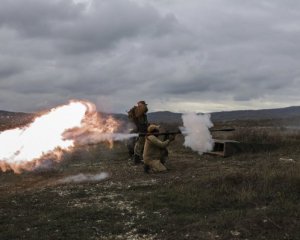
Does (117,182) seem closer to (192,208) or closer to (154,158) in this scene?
(154,158)

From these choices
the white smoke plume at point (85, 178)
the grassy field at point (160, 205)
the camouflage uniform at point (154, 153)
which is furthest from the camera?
the camouflage uniform at point (154, 153)

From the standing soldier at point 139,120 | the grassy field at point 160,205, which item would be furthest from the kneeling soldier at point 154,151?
the standing soldier at point 139,120

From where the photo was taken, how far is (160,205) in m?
12.7

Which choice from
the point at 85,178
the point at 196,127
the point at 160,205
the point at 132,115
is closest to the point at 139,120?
the point at 132,115

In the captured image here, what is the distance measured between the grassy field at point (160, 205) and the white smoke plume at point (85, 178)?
320 millimetres

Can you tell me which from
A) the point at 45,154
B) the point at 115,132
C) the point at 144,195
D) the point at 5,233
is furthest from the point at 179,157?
the point at 5,233

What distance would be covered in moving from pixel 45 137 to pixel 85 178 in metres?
2.58

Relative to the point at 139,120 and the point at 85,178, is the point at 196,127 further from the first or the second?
the point at 85,178

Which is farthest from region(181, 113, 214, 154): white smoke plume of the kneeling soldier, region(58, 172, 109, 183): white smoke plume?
region(58, 172, 109, 183): white smoke plume

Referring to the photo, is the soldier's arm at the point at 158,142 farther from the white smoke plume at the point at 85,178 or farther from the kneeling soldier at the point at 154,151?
the white smoke plume at the point at 85,178

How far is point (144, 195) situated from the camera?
45.6 feet

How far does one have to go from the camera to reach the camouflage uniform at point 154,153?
1888 centimetres

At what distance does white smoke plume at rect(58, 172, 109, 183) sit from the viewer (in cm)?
1804

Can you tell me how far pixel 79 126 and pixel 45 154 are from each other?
1812 millimetres
